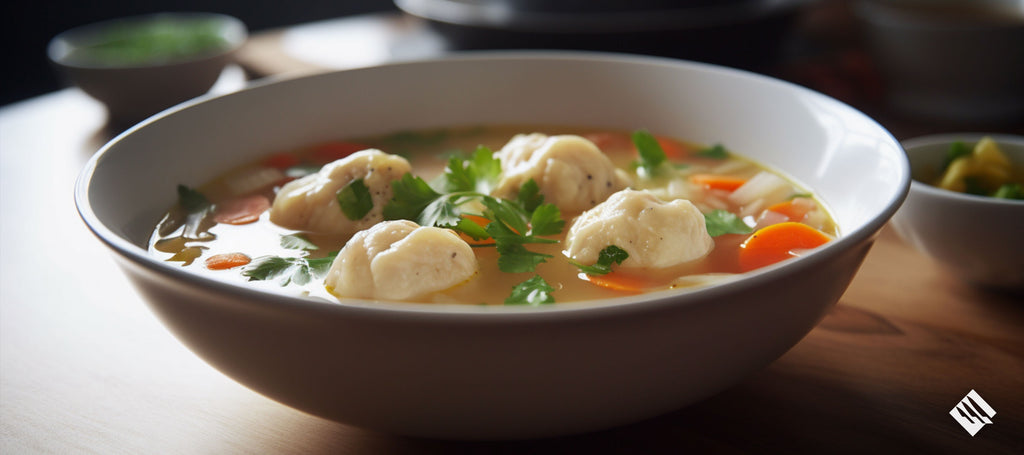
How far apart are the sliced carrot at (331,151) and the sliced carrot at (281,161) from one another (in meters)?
0.05

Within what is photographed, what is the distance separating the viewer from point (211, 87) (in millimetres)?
2834

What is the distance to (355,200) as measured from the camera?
1514 mm

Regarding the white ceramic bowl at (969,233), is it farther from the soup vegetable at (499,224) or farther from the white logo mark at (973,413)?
the white logo mark at (973,413)

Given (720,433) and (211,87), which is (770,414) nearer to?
(720,433)

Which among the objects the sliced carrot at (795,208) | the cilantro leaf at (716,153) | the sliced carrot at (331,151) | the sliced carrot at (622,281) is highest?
the sliced carrot at (622,281)

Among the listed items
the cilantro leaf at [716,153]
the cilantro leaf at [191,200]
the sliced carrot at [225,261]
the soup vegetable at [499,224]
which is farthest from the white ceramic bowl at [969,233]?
the cilantro leaf at [191,200]

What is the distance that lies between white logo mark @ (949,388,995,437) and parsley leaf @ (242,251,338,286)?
95 centimetres

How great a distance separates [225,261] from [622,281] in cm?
66

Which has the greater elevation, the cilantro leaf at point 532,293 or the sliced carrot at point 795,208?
the cilantro leaf at point 532,293

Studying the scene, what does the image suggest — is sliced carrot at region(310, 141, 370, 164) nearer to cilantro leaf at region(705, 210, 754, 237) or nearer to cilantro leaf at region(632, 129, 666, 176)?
cilantro leaf at region(632, 129, 666, 176)

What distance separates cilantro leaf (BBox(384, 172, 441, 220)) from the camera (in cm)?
147

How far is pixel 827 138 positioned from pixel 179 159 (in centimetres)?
126

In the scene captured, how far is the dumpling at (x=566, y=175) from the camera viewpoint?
1.58 meters

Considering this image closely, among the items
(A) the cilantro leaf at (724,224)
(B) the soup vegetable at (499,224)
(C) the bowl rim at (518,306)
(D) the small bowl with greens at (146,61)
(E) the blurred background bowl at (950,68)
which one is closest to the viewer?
(C) the bowl rim at (518,306)
